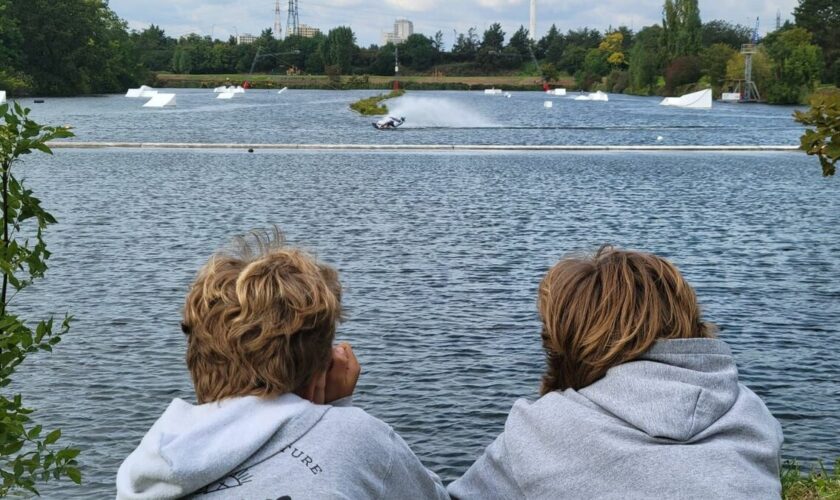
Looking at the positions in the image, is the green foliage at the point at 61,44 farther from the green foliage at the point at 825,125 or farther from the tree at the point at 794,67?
the green foliage at the point at 825,125

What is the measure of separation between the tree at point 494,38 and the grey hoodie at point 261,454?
197776 mm

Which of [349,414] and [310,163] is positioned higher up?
[349,414]

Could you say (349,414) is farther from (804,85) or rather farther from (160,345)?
(804,85)

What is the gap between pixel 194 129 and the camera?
55.6 m

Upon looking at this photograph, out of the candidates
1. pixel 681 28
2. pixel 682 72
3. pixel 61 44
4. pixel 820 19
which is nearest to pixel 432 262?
pixel 820 19

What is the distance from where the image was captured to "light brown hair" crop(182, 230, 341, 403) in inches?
90.7

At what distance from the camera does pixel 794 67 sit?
97.4 m

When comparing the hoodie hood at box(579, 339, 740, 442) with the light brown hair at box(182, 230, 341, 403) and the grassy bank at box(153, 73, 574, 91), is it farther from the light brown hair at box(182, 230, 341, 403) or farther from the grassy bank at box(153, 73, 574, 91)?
the grassy bank at box(153, 73, 574, 91)

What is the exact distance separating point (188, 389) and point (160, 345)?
66.5 inches

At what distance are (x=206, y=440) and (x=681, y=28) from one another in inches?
5409

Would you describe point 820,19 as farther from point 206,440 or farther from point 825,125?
point 206,440

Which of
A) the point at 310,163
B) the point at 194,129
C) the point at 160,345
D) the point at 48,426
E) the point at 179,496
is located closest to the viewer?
the point at 179,496

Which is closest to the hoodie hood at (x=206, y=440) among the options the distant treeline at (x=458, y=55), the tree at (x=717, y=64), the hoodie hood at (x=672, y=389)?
the hoodie hood at (x=672, y=389)

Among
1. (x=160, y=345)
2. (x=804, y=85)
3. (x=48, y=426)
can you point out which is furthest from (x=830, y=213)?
(x=804, y=85)
